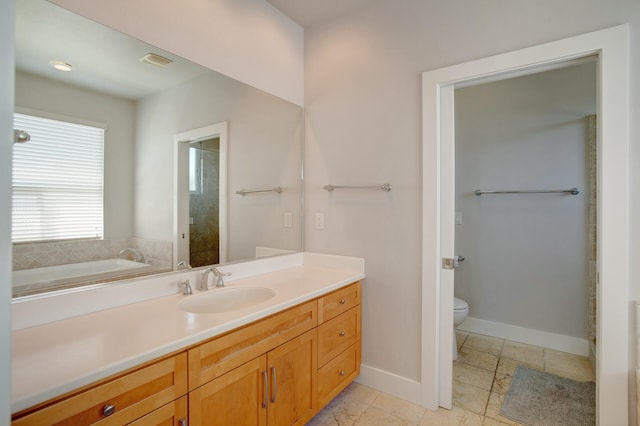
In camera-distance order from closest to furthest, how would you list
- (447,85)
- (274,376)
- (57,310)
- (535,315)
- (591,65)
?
1. (57,310)
2. (274,376)
3. (447,85)
4. (591,65)
5. (535,315)

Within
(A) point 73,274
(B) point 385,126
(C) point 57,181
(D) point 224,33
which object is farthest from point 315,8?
(A) point 73,274

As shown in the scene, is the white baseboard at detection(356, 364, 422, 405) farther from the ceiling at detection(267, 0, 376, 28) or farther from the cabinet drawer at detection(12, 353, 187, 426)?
the ceiling at detection(267, 0, 376, 28)

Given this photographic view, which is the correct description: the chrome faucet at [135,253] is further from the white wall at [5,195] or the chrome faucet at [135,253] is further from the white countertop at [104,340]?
the white wall at [5,195]

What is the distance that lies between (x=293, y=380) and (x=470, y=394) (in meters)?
1.28

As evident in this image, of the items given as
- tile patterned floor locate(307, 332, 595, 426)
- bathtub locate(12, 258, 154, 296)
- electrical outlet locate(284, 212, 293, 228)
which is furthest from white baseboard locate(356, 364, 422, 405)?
bathtub locate(12, 258, 154, 296)

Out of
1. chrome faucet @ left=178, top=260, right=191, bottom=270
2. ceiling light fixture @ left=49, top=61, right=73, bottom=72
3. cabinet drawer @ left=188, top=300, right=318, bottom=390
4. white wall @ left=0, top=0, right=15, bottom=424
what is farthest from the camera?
chrome faucet @ left=178, top=260, right=191, bottom=270

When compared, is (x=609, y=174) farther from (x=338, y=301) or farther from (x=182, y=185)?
(x=182, y=185)

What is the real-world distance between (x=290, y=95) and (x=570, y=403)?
2.72m

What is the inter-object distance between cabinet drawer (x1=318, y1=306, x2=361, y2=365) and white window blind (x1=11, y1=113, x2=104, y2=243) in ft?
3.94

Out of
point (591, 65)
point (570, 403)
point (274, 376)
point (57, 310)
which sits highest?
point (591, 65)

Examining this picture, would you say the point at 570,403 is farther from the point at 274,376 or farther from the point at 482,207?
the point at 274,376

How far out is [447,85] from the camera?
6.01ft

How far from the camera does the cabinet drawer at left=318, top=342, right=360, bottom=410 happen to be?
169 cm

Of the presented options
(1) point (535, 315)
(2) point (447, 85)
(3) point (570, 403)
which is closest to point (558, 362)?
(1) point (535, 315)
